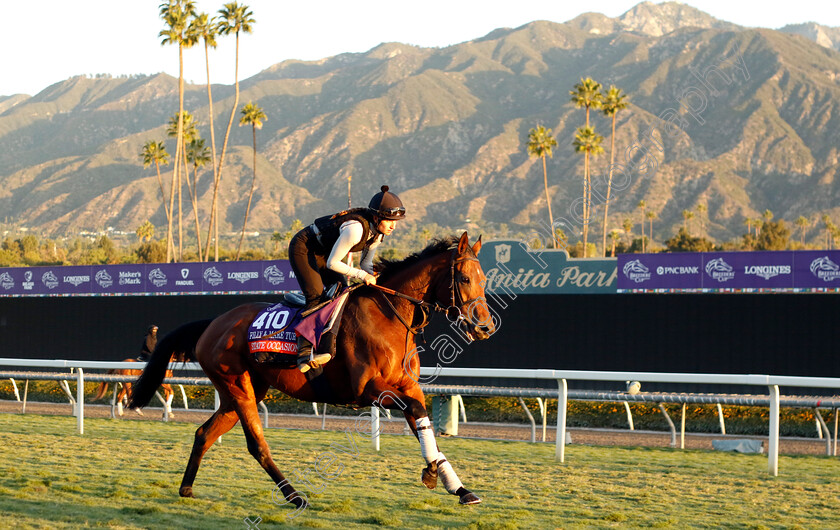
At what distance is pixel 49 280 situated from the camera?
80.4ft

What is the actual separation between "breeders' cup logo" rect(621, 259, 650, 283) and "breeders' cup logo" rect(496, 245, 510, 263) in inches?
105

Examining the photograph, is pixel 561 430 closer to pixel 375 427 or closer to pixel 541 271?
pixel 375 427

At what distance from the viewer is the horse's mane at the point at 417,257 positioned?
594cm

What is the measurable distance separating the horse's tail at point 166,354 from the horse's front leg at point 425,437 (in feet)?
5.98

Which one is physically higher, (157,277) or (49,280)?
(157,277)

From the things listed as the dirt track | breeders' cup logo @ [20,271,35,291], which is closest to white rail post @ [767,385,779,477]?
the dirt track

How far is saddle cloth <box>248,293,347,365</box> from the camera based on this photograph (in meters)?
5.68

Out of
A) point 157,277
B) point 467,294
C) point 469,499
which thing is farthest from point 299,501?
point 157,277

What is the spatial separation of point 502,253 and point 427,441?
47.2 ft

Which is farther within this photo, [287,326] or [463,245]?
[287,326]

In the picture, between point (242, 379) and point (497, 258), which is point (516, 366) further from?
point (242, 379)

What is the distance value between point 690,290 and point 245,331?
1334cm

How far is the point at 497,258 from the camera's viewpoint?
1969 centimetres

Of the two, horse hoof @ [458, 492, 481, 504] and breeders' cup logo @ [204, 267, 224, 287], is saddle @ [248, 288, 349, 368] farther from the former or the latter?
breeders' cup logo @ [204, 267, 224, 287]
